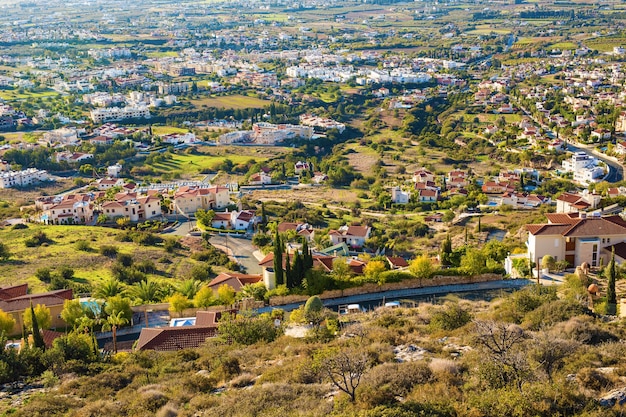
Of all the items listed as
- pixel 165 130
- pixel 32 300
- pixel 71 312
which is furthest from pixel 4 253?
pixel 165 130

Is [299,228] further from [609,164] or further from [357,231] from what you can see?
[609,164]

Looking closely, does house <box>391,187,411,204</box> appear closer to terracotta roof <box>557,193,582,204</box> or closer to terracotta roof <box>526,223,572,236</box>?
terracotta roof <box>557,193,582,204</box>

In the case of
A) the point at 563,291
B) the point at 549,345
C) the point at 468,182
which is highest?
the point at 549,345

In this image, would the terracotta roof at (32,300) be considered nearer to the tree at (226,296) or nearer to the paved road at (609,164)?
the tree at (226,296)

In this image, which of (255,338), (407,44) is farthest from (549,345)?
(407,44)

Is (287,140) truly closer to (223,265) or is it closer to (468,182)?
(468,182)

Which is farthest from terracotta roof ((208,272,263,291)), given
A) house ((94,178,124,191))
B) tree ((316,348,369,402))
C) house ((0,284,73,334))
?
house ((94,178,124,191))

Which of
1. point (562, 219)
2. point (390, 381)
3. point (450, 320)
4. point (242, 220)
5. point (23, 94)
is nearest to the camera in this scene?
point (390, 381)
